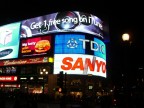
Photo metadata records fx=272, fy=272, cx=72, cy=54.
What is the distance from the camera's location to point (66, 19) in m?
61.4

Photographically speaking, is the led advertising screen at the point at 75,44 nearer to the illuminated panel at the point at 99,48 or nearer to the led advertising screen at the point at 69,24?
the illuminated panel at the point at 99,48

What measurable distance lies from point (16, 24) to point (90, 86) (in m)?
26.4

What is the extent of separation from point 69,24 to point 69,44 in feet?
15.7

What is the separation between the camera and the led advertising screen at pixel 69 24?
60.3 m

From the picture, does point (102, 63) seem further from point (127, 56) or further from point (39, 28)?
point (127, 56)

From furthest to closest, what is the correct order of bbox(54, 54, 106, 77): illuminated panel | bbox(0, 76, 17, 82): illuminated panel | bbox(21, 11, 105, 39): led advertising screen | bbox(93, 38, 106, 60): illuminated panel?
bbox(0, 76, 17, 82): illuminated panel
bbox(93, 38, 106, 60): illuminated panel
bbox(21, 11, 105, 39): led advertising screen
bbox(54, 54, 106, 77): illuminated panel

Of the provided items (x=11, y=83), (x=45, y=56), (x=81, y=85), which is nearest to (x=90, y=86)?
(x=81, y=85)

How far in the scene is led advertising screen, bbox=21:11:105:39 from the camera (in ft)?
198

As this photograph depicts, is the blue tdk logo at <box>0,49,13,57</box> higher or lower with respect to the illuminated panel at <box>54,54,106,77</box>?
higher

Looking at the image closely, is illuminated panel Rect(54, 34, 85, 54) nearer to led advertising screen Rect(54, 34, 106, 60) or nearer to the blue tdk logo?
led advertising screen Rect(54, 34, 106, 60)

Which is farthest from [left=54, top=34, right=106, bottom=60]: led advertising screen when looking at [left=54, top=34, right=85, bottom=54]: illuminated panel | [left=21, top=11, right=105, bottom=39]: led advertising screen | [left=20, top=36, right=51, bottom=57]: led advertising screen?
[left=20, top=36, right=51, bottom=57]: led advertising screen

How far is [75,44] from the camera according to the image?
193 ft

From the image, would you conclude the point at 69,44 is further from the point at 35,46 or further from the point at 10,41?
the point at 10,41

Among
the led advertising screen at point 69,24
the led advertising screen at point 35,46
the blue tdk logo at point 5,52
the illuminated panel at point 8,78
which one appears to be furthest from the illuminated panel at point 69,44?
the blue tdk logo at point 5,52
